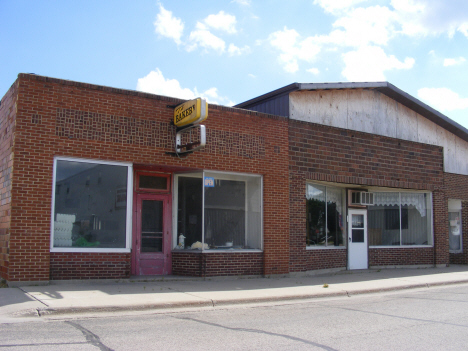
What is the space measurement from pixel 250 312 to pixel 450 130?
48.6ft

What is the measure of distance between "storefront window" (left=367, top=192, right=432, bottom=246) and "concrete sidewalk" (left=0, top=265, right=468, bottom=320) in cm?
266

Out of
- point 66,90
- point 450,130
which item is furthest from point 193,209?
point 450,130

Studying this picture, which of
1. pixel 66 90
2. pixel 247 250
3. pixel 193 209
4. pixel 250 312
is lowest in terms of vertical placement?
pixel 250 312

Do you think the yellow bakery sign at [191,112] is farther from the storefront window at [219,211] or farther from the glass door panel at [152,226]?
the glass door panel at [152,226]

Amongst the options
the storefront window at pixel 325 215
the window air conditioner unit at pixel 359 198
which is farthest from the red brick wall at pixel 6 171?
the window air conditioner unit at pixel 359 198

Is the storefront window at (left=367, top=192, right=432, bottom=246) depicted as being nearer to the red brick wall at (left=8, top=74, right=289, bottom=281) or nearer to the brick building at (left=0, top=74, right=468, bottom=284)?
the brick building at (left=0, top=74, right=468, bottom=284)

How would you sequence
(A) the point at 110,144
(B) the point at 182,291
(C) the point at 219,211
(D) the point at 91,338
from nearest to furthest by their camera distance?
(D) the point at 91,338 → (B) the point at 182,291 → (A) the point at 110,144 → (C) the point at 219,211

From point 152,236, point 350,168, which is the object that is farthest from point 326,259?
point 152,236

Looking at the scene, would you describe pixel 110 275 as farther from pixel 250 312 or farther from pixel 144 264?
pixel 250 312

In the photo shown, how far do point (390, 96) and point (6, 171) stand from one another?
45.2 feet

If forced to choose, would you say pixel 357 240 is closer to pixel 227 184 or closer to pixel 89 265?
pixel 227 184

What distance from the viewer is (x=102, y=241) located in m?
11.5

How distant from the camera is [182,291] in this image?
421 inches

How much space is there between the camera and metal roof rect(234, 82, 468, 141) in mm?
15328
